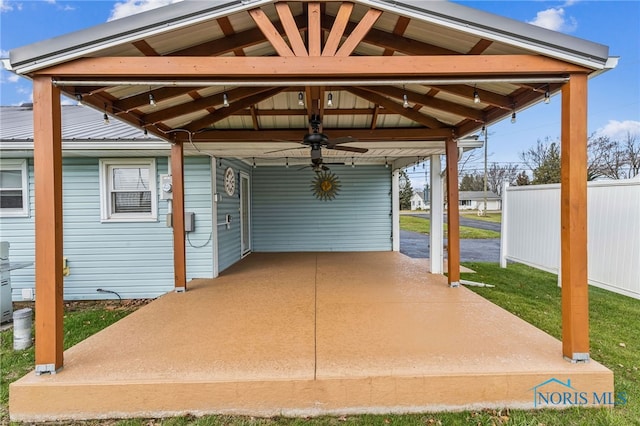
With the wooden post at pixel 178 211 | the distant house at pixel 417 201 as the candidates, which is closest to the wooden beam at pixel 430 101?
the wooden post at pixel 178 211

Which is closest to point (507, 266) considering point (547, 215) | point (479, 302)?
point (547, 215)

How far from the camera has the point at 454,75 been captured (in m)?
2.71

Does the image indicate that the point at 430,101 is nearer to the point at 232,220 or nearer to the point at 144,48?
the point at 144,48

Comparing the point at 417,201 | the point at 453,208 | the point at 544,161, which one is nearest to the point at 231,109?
the point at 453,208

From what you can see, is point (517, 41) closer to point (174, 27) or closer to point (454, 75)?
point (454, 75)

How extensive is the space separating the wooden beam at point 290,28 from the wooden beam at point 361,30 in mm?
312

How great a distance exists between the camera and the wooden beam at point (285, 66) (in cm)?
259

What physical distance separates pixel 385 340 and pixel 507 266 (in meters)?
6.46

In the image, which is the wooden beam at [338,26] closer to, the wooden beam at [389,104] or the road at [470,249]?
the wooden beam at [389,104]

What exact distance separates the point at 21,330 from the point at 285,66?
4.35 meters

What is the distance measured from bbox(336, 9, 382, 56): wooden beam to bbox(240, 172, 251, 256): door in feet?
18.7

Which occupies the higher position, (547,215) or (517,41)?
(517,41)

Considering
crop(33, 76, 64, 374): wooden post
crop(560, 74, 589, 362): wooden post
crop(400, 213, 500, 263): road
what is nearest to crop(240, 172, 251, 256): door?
crop(400, 213, 500, 263): road

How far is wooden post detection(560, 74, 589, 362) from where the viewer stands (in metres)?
2.66
